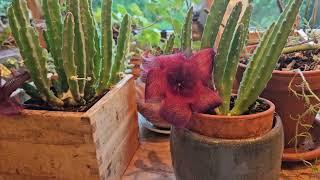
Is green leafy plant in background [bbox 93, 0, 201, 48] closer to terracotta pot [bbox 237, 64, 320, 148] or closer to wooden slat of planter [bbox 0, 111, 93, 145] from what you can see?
terracotta pot [bbox 237, 64, 320, 148]

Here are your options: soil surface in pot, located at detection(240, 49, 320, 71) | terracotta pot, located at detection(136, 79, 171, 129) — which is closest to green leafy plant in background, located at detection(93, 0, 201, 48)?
terracotta pot, located at detection(136, 79, 171, 129)

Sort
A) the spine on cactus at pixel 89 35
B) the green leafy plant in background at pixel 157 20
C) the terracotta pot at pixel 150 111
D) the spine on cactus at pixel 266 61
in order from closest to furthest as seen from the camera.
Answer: the spine on cactus at pixel 266 61 → the spine on cactus at pixel 89 35 → the terracotta pot at pixel 150 111 → the green leafy plant in background at pixel 157 20

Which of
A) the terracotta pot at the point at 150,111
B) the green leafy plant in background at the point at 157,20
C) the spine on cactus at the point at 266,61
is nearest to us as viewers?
the spine on cactus at the point at 266,61

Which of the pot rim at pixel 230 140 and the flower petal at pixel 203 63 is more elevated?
the flower petal at pixel 203 63

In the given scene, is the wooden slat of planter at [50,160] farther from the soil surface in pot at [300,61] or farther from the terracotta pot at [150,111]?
the soil surface in pot at [300,61]

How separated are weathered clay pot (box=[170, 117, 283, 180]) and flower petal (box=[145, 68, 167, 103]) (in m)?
0.07

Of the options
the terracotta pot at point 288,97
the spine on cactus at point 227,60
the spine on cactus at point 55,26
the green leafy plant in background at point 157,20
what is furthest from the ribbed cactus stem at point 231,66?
the green leafy plant in background at point 157,20

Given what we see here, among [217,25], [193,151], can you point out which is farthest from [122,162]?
[217,25]

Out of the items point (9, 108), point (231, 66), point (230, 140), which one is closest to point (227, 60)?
point (231, 66)

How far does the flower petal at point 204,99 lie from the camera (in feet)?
1.47

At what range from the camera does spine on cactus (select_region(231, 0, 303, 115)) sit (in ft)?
1.45

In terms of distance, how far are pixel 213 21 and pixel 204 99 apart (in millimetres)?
120

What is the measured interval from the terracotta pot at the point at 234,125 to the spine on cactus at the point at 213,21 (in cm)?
11

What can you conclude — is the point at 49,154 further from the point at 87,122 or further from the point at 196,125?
the point at 196,125
